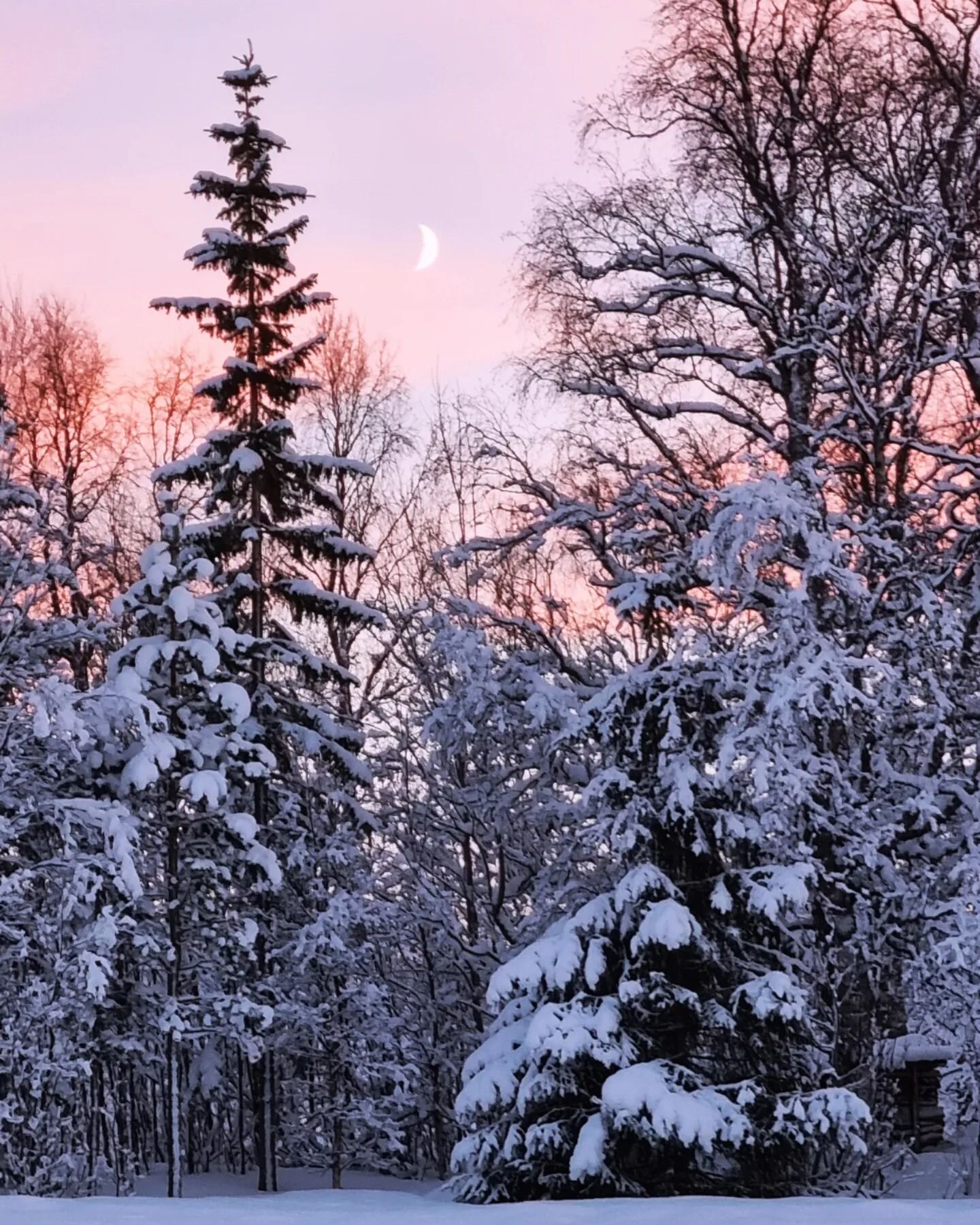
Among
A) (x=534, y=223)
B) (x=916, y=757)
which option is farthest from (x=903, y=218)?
(x=916, y=757)

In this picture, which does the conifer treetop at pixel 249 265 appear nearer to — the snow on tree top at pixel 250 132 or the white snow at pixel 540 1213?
the snow on tree top at pixel 250 132

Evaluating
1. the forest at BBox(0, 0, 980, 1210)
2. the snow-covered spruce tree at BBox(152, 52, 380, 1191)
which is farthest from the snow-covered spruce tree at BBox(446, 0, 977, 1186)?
the snow-covered spruce tree at BBox(152, 52, 380, 1191)

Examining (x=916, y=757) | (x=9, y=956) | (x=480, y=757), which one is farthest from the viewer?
(x=480, y=757)

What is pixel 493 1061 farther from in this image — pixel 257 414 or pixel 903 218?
pixel 257 414

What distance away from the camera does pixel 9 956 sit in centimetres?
1647

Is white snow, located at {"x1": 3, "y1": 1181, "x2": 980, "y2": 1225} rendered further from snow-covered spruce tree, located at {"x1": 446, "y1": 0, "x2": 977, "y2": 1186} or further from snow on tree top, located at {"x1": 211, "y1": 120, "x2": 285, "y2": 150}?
snow on tree top, located at {"x1": 211, "y1": 120, "x2": 285, "y2": 150}

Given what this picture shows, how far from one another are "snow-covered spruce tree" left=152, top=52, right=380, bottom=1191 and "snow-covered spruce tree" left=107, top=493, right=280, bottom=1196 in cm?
125

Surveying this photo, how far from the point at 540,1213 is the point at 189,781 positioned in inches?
416

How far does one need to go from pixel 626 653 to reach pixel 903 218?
6600mm

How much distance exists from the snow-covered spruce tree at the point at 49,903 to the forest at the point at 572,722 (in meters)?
0.10

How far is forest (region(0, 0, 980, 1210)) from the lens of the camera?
11.7m

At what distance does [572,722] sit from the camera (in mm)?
13164

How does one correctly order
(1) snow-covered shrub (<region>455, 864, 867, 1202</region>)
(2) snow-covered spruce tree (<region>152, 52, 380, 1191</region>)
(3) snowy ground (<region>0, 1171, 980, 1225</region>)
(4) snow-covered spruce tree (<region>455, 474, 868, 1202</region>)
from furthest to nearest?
(2) snow-covered spruce tree (<region>152, 52, 380, 1191</region>)
(4) snow-covered spruce tree (<region>455, 474, 868, 1202</region>)
(1) snow-covered shrub (<region>455, 864, 867, 1202</region>)
(3) snowy ground (<region>0, 1171, 980, 1225</region>)

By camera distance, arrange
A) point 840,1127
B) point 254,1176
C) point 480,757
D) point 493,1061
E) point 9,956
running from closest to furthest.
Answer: point 840,1127 → point 493,1061 → point 9,956 → point 480,757 → point 254,1176
